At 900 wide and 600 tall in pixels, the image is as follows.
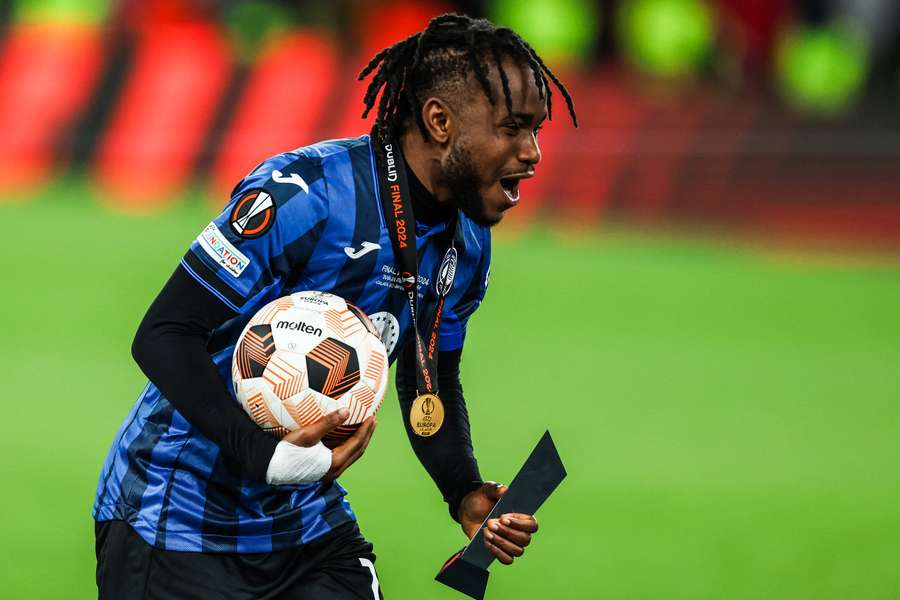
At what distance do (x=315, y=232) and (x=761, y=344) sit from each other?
31.9 feet

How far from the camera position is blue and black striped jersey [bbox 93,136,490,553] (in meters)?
3.50

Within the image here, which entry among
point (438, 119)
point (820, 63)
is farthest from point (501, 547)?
point (820, 63)

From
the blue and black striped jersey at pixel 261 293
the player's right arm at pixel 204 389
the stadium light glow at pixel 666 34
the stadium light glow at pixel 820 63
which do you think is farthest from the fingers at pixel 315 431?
the stadium light glow at pixel 666 34

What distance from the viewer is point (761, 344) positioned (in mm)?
12805

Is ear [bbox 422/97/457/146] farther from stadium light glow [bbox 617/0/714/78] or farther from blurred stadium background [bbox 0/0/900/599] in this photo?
stadium light glow [bbox 617/0/714/78]

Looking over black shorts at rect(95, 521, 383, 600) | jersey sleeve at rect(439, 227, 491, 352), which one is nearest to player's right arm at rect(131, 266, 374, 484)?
black shorts at rect(95, 521, 383, 600)

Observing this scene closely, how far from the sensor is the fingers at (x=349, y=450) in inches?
139

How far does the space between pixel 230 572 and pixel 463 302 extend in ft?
3.47

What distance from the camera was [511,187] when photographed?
3867 millimetres

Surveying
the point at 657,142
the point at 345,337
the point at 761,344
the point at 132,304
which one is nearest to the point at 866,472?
the point at 761,344

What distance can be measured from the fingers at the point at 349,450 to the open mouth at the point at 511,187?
705mm

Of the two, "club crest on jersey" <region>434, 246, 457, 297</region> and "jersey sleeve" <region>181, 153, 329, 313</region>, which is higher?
"club crest on jersey" <region>434, 246, 457, 297</region>

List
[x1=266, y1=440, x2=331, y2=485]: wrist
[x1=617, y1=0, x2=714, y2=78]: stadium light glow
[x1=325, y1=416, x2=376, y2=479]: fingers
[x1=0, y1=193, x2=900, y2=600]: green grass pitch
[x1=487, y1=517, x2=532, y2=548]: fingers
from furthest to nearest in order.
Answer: [x1=617, y1=0, x2=714, y2=78]: stadium light glow
[x1=0, y1=193, x2=900, y2=600]: green grass pitch
[x1=487, y1=517, x2=532, y2=548]: fingers
[x1=325, y1=416, x2=376, y2=479]: fingers
[x1=266, y1=440, x2=331, y2=485]: wrist

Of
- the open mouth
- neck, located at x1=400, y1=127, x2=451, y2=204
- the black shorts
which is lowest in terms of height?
the black shorts
